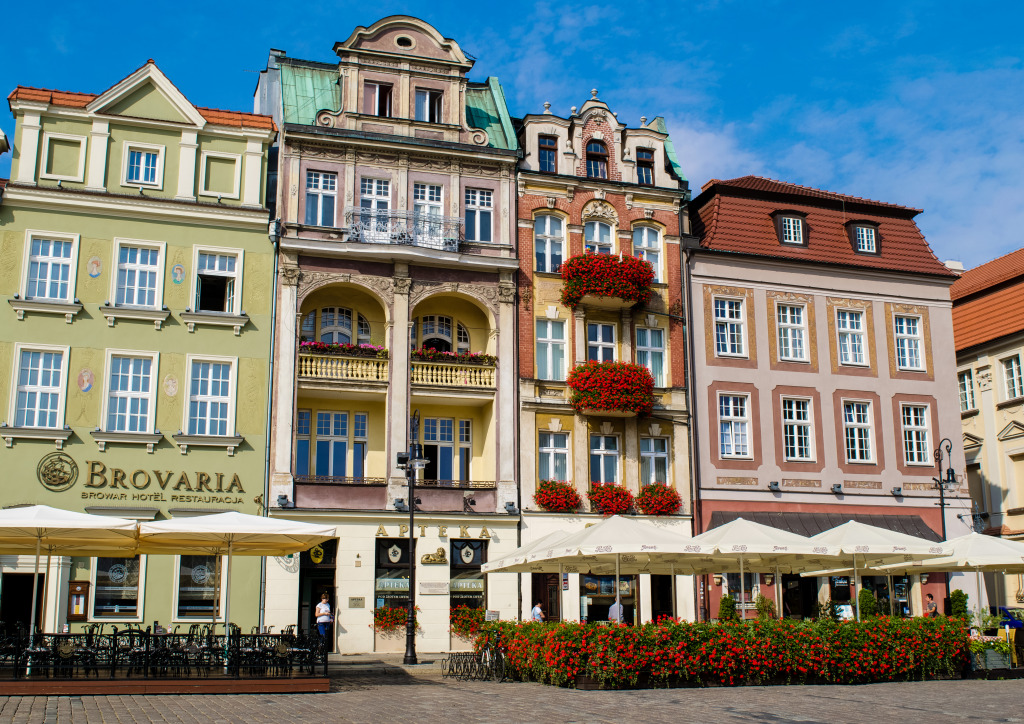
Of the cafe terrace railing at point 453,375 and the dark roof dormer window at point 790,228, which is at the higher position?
the dark roof dormer window at point 790,228

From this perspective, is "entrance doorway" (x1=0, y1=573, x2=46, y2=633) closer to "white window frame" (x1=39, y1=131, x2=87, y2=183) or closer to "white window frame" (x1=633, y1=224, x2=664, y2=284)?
"white window frame" (x1=39, y1=131, x2=87, y2=183)

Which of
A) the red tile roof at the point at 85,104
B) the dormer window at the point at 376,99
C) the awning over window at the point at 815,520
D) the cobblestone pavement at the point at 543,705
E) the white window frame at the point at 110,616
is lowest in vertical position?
the cobblestone pavement at the point at 543,705

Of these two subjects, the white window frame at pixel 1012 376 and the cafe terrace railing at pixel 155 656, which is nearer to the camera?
the cafe terrace railing at pixel 155 656

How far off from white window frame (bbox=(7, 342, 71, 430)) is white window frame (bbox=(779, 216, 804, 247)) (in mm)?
22644

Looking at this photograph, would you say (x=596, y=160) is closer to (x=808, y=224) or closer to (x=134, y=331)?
(x=808, y=224)

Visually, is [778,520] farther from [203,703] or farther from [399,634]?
[203,703]

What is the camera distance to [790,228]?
36.9 metres

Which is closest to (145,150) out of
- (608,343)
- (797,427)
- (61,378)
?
(61,378)

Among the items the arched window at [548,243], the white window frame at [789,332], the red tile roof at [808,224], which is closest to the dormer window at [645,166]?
the red tile roof at [808,224]

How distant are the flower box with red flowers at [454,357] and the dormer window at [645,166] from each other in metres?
8.42

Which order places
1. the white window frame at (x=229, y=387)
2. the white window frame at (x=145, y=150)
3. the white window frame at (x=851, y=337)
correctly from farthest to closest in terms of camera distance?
the white window frame at (x=851, y=337) → the white window frame at (x=145, y=150) → the white window frame at (x=229, y=387)

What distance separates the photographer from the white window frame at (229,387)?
97.1 feet

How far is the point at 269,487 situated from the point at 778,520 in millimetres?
15407

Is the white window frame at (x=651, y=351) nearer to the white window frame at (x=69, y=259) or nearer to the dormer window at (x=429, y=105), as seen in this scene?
the dormer window at (x=429, y=105)
